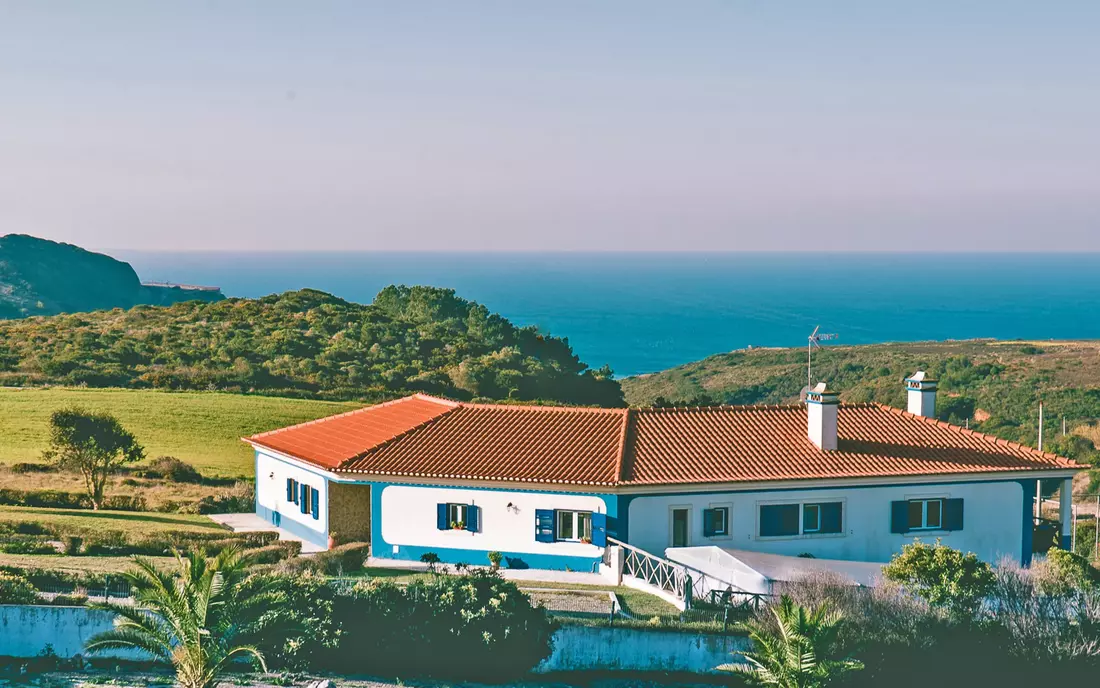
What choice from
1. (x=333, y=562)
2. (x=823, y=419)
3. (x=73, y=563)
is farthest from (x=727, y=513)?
(x=73, y=563)

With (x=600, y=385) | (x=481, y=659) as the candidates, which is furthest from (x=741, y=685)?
(x=600, y=385)

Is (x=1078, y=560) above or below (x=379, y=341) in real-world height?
below

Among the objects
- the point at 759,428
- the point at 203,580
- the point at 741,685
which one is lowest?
the point at 741,685

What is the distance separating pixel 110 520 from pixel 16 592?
9.85 meters

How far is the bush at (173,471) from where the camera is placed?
4188cm

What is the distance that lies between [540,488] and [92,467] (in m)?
17.2

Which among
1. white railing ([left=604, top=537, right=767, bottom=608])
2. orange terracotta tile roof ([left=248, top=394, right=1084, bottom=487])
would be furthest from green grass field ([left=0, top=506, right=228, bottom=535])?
white railing ([left=604, top=537, right=767, bottom=608])

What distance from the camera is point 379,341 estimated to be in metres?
80.1

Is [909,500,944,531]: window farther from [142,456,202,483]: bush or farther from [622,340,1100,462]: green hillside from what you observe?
[142,456,202,483]: bush

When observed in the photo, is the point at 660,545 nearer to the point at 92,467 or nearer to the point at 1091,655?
the point at 1091,655

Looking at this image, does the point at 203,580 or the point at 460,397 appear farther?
the point at 460,397

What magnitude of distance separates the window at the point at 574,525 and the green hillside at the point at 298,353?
31810 millimetres

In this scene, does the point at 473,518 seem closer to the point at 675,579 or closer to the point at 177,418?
the point at 675,579

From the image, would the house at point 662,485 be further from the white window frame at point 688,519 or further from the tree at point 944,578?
the tree at point 944,578
